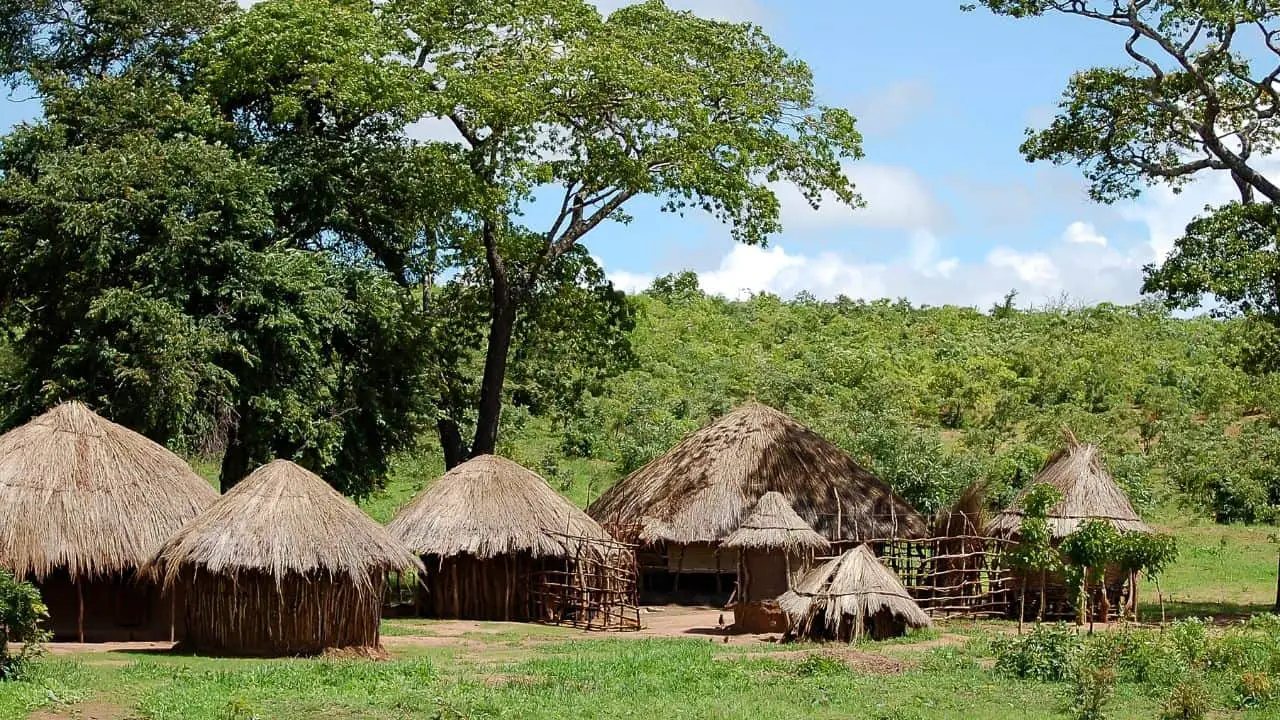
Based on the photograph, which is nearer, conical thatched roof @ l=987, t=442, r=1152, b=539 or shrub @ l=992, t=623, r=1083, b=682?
shrub @ l=992, t=623, r=1083, b=682

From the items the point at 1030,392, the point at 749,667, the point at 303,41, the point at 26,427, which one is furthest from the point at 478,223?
the point at 1030,392

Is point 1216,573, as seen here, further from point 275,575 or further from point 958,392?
point 275,575

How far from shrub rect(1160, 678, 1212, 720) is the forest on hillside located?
17.7 metres

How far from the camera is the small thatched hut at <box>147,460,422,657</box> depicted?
18.7m

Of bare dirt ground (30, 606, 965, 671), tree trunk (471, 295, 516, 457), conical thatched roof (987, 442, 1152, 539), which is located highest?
tree trunk (471, 295, 516, 457)

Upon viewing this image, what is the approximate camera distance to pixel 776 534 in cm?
2444

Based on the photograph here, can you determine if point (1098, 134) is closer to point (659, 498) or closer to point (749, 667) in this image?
point (659, 498)

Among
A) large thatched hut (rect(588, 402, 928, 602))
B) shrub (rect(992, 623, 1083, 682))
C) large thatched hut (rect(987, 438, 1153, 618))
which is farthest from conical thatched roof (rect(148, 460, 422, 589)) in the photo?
large thatched hut (rect(987, 438, 1153, 618))

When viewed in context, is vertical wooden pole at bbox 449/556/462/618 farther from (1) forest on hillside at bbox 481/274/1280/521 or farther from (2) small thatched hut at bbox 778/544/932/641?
(1) forest on hillside at bbox 481/274/1280/521

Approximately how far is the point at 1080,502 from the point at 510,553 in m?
9.09

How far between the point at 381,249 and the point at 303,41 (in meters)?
4.04

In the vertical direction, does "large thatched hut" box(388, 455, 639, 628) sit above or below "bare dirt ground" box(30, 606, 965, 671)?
above

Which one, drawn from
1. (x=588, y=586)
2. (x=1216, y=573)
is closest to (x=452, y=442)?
(x=588, y=586)

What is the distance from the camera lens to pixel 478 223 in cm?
2769
